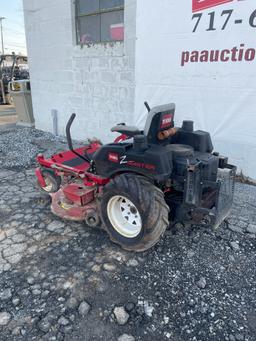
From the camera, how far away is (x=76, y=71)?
6590 millimetres

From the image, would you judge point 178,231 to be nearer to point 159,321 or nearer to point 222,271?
point 222,271

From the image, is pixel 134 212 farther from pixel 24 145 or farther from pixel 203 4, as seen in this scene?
pixel 24 145

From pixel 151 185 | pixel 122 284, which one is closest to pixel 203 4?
pixel 151 185

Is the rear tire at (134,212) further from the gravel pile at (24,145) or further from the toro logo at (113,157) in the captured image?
the gravel pile at (24,145)

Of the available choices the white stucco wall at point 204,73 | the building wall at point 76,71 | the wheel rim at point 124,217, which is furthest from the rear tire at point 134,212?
the building wall at point 76,71

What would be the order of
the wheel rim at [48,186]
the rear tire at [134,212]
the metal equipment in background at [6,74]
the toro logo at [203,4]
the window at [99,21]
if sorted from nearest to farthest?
the rear tire at [134,212], the wheel rim at [48,186], the toro logo at [203,4], the window at [99,21], the metal equipment in background at [6,74]

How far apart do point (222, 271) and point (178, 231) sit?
0.68 m

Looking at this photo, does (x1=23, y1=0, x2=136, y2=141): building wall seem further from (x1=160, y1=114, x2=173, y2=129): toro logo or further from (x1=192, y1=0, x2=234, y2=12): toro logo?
(x1=160, y1=114, x2=173, y2=129): toro logo

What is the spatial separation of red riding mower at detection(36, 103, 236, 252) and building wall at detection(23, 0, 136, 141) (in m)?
3.02

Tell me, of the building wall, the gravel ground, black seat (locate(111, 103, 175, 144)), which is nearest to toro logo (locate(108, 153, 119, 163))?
black seat (locate(111, 103, 175, 144))

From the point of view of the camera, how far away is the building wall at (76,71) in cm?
577

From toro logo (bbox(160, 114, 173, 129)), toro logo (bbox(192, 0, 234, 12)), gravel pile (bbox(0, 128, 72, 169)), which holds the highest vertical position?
toro logo (bbox(192, 0, 234, 12))

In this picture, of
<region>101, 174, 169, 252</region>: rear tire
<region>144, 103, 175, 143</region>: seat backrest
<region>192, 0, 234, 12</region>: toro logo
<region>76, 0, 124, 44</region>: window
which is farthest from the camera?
<region>76, 0, 124, 44</region>: window

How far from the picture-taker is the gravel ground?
201 centimetres
